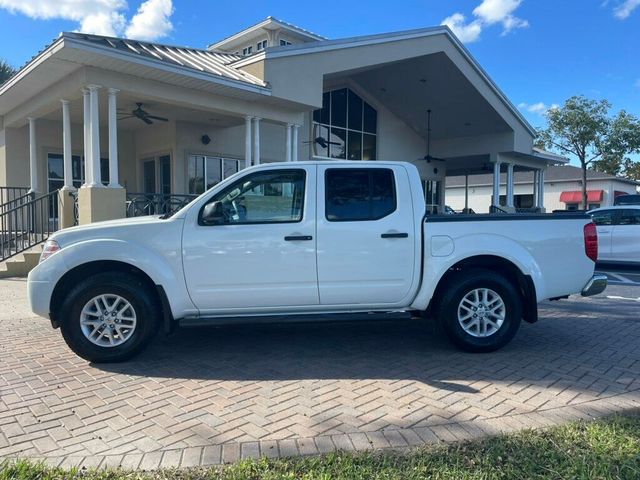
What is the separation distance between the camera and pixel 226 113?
1250cm

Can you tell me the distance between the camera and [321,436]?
3.38m

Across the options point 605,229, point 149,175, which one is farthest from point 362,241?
point 149,175

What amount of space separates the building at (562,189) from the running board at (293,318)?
3729 centimetres

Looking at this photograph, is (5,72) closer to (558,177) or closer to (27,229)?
(27,229)

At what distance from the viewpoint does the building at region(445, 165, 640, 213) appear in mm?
40812

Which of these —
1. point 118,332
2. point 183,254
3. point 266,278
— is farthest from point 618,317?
point 118,332

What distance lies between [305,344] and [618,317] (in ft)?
15.5

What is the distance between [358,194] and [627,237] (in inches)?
392

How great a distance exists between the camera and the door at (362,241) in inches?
196

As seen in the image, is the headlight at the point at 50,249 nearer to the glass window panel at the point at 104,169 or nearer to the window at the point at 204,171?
the window at the point at 204,171

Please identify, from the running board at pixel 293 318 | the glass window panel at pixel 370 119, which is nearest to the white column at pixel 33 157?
the running board at pixel 293 318

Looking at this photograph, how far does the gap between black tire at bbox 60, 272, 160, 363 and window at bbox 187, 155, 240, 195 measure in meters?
10.3

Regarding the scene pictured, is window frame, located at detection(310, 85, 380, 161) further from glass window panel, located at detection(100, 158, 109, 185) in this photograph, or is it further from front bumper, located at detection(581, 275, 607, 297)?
front bumper, located at detection(581, 275, 607, 297)

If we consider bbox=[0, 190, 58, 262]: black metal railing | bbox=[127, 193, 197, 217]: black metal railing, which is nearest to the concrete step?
bbox=[0, 190, 58, 262]: black metal railing
